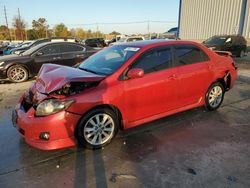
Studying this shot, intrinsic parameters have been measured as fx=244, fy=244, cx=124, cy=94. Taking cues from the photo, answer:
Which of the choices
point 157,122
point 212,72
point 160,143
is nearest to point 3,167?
point 160,143

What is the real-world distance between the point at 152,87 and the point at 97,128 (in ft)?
3.81

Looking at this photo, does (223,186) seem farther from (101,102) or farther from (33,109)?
(33,109)

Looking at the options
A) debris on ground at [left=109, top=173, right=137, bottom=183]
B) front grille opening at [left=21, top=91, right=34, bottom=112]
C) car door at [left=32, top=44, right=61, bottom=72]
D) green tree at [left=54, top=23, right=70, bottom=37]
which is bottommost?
debris on ground at [left=109, top=173, right=137, bottom=183]

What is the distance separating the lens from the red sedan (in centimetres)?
340

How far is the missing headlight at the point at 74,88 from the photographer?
3.50 metres

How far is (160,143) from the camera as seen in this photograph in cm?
392

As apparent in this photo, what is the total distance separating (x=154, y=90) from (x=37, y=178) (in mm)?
2235

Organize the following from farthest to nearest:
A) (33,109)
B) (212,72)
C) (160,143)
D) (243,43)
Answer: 1. (243,43)
2. (212,72)
3. (160,143)
4. (33,109)

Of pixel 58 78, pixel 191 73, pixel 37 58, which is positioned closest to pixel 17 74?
pixel 37 58

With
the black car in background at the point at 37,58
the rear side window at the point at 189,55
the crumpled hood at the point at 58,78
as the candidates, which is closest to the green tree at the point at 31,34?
the black car in background at the point at 37,58

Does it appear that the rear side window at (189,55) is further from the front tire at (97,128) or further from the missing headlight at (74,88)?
the missing headlight at (74,88)

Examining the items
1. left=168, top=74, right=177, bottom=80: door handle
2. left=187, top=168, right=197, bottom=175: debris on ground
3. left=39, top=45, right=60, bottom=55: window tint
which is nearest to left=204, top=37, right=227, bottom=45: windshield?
left=39, top=45, right=60, bottom=55: window tint

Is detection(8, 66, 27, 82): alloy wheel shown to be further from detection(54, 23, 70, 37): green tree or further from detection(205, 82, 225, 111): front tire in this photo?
detection(54, 23, 70, 37): green tree

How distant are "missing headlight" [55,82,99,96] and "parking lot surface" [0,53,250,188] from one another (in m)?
0.91
